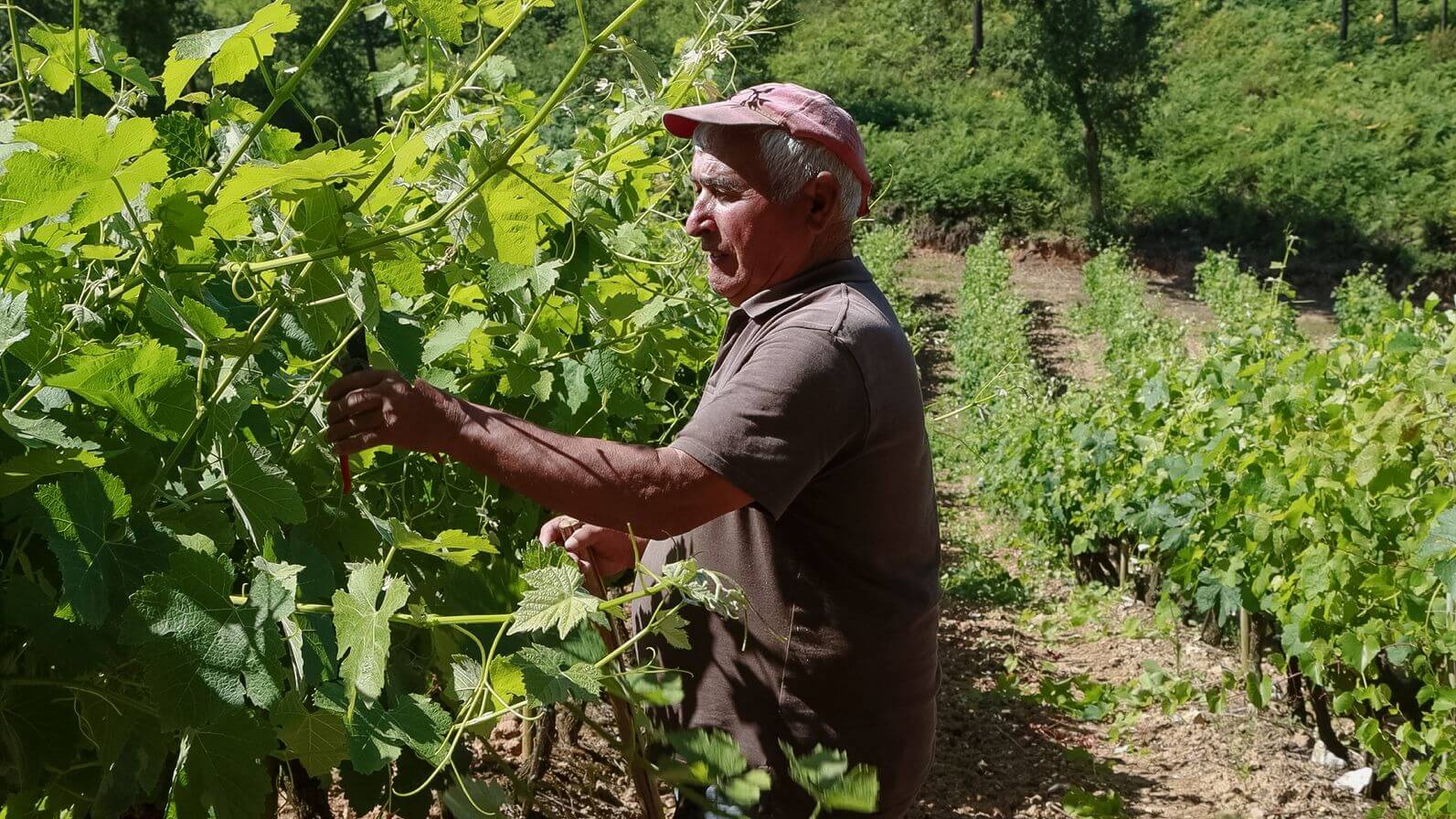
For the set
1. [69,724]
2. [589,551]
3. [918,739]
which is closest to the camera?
[69,724]

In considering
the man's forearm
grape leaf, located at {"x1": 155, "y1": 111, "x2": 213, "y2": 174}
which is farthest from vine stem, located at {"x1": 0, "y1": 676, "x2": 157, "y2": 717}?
grape leaf, located at {"x1": 155, "y1": 111, "x2": 213, "y2": 174}

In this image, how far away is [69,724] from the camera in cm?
107

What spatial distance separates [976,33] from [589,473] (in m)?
40.8

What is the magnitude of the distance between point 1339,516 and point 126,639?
3483 millimetres

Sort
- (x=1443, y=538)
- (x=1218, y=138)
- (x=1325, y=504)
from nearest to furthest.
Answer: (x=1443, y=538) < (x=1325, y=504) < (x=1218, y=138)

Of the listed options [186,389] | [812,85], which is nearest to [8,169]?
[186,389]

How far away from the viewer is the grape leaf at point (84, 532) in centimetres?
92

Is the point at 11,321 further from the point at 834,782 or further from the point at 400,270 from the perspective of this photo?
the point at 834,782

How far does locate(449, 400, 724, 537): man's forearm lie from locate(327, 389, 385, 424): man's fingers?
0.13 metres

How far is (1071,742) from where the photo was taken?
4.77 meters

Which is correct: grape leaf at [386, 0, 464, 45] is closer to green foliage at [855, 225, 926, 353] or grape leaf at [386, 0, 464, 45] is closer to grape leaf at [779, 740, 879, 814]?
grape leaf at [779, 740, 879, 814]

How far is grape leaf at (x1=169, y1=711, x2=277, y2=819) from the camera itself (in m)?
0.97

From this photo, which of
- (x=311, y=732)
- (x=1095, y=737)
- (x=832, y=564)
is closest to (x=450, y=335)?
(x=832, y=564)

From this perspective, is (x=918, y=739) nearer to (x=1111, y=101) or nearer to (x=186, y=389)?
(x=186, y=389)
